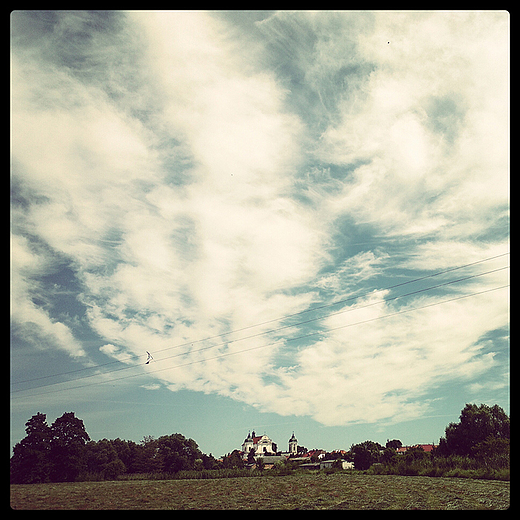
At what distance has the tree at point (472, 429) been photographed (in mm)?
37125

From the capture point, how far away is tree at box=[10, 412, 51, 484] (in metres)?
21.4

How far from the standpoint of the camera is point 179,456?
37.6m

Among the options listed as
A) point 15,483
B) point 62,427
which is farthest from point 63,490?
point 62,427

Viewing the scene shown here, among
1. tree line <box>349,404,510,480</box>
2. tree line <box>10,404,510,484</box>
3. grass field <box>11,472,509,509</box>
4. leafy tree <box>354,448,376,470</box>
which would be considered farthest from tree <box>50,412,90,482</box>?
leafy tree <box>354,448,376,470</box>

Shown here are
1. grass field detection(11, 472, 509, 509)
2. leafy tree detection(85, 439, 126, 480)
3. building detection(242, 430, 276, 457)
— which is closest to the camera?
grass field detection(11, 472, 509, 509)

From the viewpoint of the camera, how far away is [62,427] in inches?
988

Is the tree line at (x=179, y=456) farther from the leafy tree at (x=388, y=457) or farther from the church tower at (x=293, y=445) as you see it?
the church tower at (x=293, y=445)

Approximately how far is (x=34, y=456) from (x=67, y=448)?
253 cm

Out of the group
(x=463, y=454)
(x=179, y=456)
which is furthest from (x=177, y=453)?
(x=463, y=454)

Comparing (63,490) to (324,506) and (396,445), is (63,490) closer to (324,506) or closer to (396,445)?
(324,506)

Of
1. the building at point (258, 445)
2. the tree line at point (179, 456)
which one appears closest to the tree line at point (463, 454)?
the tree line at point (179, 456)

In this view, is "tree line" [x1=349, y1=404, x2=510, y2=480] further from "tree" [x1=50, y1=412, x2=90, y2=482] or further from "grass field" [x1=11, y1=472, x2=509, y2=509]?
"tree" [x1=50, y1=412, x2=90, y2=482]

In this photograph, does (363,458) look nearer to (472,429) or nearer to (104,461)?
(472,429)
